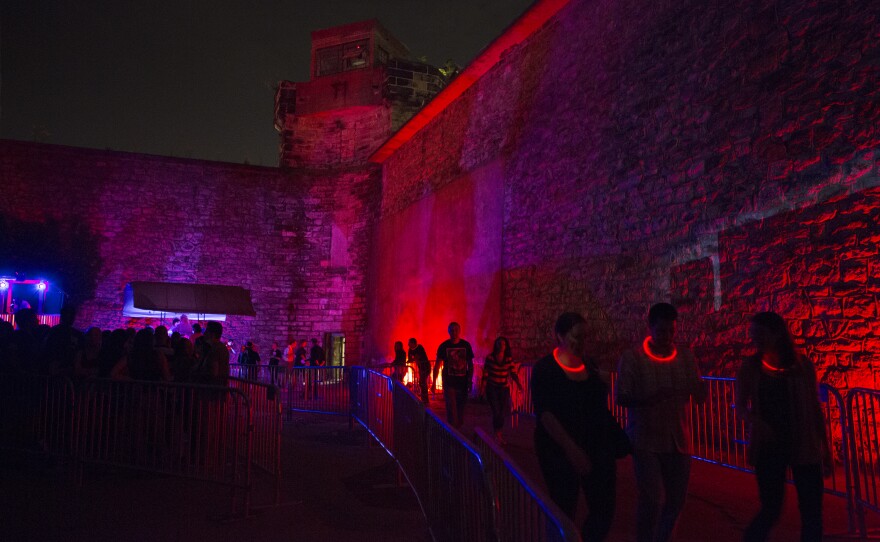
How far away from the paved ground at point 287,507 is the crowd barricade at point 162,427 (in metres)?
0.26

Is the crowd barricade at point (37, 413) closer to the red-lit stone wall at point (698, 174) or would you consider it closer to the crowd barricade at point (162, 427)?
the crowd barricade at point (162, 427)

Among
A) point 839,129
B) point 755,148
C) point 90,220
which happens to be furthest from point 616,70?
point 90,220

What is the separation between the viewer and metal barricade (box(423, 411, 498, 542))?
9.84 feet

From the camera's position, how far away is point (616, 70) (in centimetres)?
1121

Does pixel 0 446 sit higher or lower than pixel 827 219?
lower

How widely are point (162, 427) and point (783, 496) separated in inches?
217

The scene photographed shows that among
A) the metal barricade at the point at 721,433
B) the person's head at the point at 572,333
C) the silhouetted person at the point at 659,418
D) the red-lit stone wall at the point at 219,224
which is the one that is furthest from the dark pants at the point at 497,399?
the red-lit stone wall at the point at 219,224

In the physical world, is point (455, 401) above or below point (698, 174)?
below

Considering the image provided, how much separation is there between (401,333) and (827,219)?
529 inches

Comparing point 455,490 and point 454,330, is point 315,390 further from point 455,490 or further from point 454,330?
point 455,490

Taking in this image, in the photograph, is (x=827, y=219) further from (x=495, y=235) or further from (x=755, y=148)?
(x=495, y=235)

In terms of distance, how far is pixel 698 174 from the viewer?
921 centimetres

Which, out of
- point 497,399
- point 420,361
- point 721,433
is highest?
point 420,361

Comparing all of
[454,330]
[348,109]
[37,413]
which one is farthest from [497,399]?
[348,109]
